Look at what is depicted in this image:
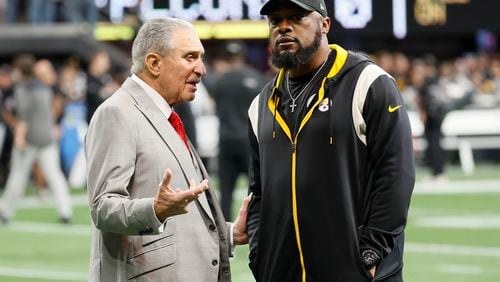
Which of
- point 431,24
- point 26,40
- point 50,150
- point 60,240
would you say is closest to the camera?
point 60,240

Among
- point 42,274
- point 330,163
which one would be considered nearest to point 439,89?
point 42,274

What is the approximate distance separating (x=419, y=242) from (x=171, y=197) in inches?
379

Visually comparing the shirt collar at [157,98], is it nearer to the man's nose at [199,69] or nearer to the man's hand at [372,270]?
the man's nose at [199,69]

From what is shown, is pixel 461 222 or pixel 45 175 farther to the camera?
pixel 45 175

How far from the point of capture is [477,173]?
85.1ft

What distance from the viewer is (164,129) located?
6004 millimetres

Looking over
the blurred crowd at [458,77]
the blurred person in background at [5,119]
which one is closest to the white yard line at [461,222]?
the blurred person in background at [5,119]

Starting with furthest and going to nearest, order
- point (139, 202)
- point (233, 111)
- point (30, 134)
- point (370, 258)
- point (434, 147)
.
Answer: point (434, 147), point (30, 134), point (233, 111), point (370, 258), point (139, 202)

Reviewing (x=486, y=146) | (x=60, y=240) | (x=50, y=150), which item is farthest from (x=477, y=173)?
(x=60, y=240)

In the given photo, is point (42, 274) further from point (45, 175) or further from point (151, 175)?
point (151, 175)

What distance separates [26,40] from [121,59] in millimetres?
1889

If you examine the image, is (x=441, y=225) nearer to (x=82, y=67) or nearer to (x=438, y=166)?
(x=438, y=166)

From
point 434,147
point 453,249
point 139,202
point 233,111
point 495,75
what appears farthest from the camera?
point 495,75

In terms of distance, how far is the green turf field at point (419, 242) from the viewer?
12395 millimetres
